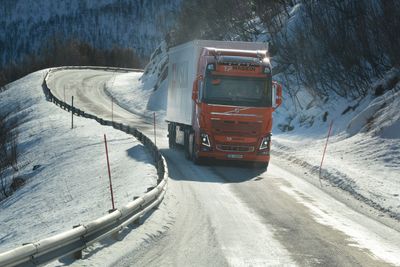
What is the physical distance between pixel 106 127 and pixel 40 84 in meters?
30.9

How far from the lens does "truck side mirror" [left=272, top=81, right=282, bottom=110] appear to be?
16922 millimetres

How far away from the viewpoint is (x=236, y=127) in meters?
17.3

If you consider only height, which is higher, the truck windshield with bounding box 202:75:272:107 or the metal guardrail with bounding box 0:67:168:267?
the truck windshield with bounding box 202:75:272:107

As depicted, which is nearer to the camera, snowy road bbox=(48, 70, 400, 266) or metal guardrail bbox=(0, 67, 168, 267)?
metal guardrail bbox=(0, 67, 168, 267)

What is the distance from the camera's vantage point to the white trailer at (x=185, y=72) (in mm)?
19391

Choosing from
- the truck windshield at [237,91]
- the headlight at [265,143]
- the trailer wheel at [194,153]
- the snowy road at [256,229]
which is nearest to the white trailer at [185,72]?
the trailer wheel at [194,153]

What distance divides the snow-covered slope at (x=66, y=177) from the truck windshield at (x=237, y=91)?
281cm

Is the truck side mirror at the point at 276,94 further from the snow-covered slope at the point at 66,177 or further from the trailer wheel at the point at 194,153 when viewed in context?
the snow-covered slope at the point at 66,177

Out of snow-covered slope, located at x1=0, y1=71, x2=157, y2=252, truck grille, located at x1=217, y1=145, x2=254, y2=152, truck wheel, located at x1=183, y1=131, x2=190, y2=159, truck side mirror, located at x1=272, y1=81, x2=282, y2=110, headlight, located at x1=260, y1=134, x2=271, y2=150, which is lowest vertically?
snow-covered slope, located at x1=0, y1=71, x2=157, y2=252

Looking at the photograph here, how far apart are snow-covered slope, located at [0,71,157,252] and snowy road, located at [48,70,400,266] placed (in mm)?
1560

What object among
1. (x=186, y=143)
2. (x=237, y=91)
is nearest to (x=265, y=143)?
(x=237, y=91)

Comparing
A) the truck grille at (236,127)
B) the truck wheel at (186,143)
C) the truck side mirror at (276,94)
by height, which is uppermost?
the truck side mirror at (276,94)

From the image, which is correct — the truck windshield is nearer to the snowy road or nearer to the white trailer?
the white trailer

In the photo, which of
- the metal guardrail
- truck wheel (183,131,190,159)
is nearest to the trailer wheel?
truck wheel (183,131,190,159)
